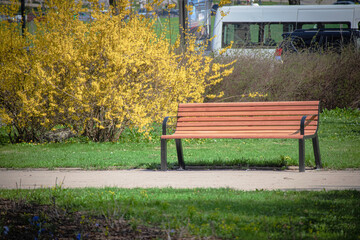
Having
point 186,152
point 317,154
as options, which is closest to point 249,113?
point 317,154

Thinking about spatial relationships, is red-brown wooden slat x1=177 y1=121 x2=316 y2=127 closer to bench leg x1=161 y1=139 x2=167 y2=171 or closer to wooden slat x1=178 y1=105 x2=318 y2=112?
wooden slat x1=178 y1=105 x2=318 y2=112

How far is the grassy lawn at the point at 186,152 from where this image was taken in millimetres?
7887

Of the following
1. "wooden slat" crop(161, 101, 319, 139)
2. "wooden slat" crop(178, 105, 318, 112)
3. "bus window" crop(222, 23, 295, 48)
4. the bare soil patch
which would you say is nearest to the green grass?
the bare soil patch

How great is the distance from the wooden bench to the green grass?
2.02 meters

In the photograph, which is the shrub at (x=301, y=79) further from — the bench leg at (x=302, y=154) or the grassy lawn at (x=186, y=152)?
the bench leg at (x=302, y=154)

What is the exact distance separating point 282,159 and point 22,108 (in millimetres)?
5265

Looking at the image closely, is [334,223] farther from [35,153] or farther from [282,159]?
[35,153]

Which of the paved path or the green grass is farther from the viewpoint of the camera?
the paved path

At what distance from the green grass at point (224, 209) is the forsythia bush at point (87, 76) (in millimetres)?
4394

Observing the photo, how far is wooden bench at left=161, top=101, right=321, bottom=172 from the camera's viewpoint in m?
7.65

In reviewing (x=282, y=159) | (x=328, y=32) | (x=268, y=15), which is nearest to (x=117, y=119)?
(x=282, y=159)

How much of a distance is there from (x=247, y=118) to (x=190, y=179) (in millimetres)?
1736

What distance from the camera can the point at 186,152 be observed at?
920 centimetres

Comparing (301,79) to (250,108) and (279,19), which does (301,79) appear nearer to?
(250,108)
